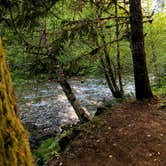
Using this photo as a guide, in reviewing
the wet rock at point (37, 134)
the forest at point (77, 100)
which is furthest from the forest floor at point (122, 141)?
the wet rock at point (37, 134)

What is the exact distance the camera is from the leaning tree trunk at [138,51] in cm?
754

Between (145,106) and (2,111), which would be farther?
(145,106)

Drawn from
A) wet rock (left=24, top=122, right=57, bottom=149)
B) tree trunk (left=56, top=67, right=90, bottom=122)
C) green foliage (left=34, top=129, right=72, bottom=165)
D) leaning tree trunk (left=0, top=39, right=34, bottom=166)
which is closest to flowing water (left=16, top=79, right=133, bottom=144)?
wet rock (left=24, top=122, right=57, bottom=149)

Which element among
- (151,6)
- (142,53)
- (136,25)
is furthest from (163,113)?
(151,6)

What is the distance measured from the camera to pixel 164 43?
12.5 m

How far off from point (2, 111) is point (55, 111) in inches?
420

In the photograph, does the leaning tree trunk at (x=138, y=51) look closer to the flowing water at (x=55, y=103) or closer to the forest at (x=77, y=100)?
the forest at (x=77, y=100)

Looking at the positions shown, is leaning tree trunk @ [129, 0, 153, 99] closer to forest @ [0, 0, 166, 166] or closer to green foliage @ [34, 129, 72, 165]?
forest @ [0, 0, 166, 166]

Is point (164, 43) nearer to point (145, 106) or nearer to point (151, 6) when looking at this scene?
point (151, 6)

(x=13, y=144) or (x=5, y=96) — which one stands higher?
(x=5, y=96)

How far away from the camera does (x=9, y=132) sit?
206 cm

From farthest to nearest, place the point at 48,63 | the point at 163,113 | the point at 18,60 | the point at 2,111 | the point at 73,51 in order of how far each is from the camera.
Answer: the point at 73,51 → the point at 18,60 → the point at 48,63 → the point at 163,113 → the point at 2,111

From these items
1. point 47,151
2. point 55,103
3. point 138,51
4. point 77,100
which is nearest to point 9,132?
point 47,151

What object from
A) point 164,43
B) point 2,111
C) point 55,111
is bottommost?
point 55,111
